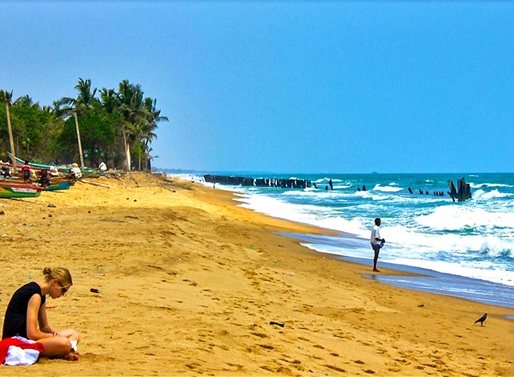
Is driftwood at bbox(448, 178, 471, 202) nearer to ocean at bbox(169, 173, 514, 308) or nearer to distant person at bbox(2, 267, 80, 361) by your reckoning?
ocean at bbox(169, 173, 514, 308)

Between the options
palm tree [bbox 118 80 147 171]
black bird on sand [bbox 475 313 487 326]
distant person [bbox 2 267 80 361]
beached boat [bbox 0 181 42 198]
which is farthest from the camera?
palm tree [bbox 118 80 147 171]

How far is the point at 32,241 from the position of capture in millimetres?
11086

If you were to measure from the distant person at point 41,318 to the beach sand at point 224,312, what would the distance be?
14cm

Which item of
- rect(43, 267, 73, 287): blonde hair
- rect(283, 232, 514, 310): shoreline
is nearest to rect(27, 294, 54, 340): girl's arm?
rect(43, 267, 73, 287): blonde hair

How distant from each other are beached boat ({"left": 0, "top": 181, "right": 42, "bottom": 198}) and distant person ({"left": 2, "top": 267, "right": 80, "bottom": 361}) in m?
15.2

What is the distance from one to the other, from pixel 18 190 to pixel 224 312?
46.7ft

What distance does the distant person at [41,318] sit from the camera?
472 centimetres

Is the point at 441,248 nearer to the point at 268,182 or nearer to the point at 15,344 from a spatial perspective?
the point at 15,344

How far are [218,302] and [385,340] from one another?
2342 millimetres

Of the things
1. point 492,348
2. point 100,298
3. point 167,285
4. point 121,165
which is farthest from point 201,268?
point 121,165

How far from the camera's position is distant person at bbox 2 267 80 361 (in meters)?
4.72

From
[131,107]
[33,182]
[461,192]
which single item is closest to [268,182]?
[131,107]

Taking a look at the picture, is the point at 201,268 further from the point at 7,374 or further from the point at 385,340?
the point at 7,374

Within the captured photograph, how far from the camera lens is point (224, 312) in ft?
23.7
